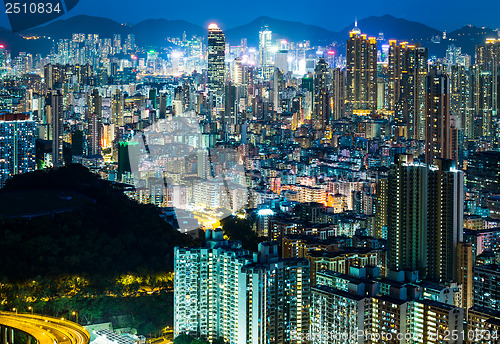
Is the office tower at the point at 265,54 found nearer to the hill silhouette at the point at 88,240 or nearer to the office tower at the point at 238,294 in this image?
the hill silhouette at the point at 88,240

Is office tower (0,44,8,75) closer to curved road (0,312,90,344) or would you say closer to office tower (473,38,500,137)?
curved road (0,312,90,344)

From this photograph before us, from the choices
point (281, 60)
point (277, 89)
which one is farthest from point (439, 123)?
point (281, 60)

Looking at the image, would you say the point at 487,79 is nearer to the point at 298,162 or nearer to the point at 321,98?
the point at 321,98

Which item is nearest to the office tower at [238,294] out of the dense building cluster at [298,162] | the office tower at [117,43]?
the dense building cluster at [298,162]

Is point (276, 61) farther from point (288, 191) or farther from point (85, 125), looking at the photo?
point (288, 191)

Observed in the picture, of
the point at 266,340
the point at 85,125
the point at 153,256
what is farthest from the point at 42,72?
the point at 266,340

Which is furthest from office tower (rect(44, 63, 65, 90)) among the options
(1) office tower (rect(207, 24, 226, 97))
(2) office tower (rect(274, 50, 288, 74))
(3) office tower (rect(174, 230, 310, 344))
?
(3) office tower (rect(174, 230, 310, 344))
